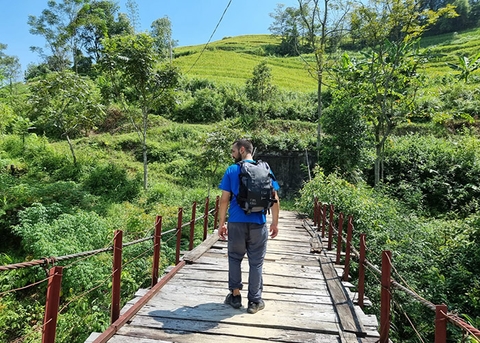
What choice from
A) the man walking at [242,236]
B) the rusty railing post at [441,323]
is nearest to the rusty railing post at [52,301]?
the man walking at [242,236]

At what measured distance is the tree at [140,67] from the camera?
12.8 metres

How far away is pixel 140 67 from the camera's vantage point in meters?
12.8

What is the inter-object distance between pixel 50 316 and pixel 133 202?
10881 millimetres

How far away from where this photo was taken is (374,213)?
903 cm

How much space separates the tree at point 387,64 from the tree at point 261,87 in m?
8.20

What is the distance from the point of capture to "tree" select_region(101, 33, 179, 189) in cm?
1276

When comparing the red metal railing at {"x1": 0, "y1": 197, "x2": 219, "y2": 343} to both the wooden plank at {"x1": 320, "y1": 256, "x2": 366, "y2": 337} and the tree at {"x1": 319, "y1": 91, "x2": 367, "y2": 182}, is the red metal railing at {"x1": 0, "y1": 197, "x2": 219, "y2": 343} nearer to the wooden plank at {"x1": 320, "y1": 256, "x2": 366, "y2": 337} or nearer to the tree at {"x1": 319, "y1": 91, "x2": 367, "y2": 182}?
the wooden plank at {"x1": 320, "y1": 256, "x2": 366, "y2": 337}

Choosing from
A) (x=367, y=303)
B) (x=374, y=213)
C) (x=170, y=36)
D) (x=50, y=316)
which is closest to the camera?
(x=50, y=316)

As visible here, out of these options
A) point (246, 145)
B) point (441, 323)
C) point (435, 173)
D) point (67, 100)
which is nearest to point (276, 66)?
point (435, 173)

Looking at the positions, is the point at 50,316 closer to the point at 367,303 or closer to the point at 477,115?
the point at 367,303

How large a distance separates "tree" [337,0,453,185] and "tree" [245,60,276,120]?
26.9 feet

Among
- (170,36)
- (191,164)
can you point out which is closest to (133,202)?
(191,164)

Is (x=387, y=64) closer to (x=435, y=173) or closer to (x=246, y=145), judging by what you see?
(x=435, y=173)

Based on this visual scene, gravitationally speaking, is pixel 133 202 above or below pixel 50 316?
below
